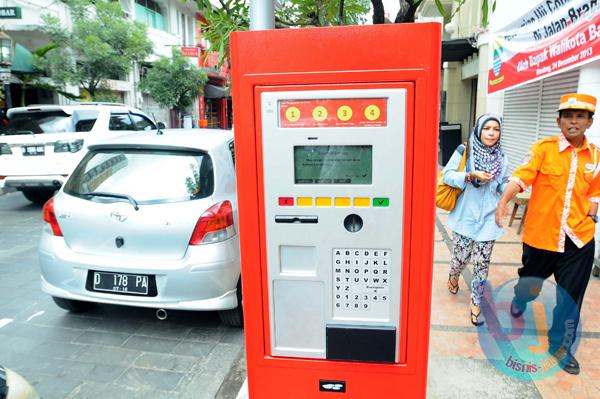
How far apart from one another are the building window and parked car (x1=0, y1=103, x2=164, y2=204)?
13.2 metres

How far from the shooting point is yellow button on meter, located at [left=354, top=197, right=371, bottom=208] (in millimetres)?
1858

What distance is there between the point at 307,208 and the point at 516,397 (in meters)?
1.86

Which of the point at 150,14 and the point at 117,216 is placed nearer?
the point at 117,216

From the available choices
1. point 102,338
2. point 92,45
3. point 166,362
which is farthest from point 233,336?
point 92,45

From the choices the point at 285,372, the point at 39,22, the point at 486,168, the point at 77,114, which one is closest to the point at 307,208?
the point at 285,372

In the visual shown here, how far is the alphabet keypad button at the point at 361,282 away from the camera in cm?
193

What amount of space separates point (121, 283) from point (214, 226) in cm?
80

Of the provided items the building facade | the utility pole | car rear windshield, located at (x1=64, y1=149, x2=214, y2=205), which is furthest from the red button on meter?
the building facade

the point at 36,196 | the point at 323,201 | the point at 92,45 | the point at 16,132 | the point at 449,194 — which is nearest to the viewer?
the point at 323,201

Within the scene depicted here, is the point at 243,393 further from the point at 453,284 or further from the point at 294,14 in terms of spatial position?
the point at 294,14

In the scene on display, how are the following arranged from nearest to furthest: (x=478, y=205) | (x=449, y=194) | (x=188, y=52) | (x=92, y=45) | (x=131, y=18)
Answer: (x=478, y=205), (x=449, y=194), (x=92, y=45), (x=131, y=18), (x=188, y=52)

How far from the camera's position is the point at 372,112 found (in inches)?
69.9

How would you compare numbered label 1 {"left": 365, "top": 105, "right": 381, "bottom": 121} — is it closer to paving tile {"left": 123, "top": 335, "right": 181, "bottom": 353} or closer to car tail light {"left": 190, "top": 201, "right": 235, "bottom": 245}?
car tail light {"left": 190, "top": 201, "right": 235, "bottom": 245}

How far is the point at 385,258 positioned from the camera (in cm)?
192
